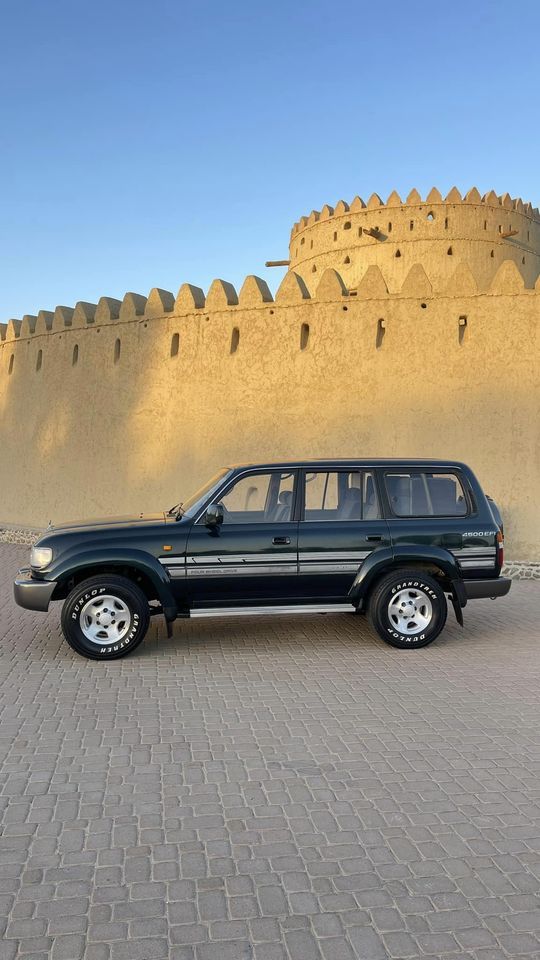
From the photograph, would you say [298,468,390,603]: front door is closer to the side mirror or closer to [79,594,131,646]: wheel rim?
the side mirror

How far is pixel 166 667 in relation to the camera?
664 centimetres

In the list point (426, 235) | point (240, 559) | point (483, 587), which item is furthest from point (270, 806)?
point (426, 235)

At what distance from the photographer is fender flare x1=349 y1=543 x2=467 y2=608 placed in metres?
7.17

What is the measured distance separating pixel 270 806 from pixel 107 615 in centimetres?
329

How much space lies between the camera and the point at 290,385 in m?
13.5

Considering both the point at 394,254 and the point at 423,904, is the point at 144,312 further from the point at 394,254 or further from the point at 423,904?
the point at 423,904

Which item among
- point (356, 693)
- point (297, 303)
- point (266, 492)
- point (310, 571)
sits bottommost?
point (356, 693)

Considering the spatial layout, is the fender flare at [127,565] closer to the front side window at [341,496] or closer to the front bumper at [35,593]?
the front bumper at [35,593]

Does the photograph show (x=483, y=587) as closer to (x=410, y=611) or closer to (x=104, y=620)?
(x=410, y=611)

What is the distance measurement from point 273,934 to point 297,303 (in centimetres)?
1176

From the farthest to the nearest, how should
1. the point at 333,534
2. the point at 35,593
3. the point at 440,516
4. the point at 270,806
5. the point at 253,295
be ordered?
the point at 253,295 → the point at 440,516 → the point at 333,534 → the point at 35,593 → the point at 270,806

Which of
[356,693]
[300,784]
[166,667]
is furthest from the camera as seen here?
[166,667]

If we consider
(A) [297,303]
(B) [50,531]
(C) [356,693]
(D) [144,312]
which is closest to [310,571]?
(C) [356,693]

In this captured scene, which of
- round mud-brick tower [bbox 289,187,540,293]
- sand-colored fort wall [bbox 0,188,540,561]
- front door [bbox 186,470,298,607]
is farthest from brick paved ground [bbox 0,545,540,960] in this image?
round mud-brick tower [bbox 289,187,540,293]
